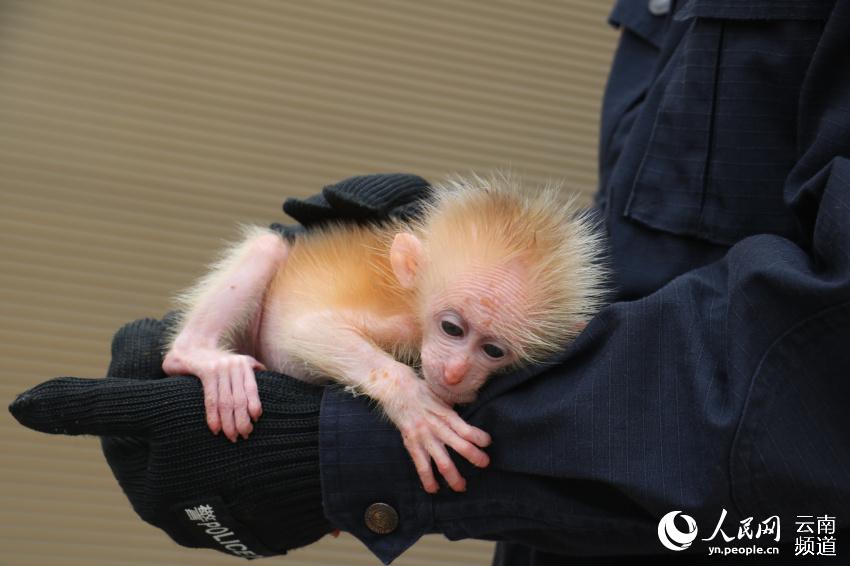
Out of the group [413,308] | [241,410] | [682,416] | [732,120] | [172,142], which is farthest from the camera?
[172,142]

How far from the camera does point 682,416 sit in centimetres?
102

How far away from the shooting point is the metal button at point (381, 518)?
112 cm

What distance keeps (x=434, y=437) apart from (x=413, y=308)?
0.31 m

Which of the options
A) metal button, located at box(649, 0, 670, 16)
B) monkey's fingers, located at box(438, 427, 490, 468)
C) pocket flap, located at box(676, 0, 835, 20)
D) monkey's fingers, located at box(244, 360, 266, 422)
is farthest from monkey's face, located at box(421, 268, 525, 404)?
metal button, located at box(649, 0, 670, 16)

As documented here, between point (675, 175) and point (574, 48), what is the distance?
2598mm

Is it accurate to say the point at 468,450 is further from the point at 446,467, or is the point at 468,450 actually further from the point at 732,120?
the point at 732,120

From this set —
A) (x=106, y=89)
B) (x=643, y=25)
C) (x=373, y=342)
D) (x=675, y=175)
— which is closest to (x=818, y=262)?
(x=675, y=175)

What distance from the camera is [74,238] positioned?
3193mm

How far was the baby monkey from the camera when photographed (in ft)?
3.86

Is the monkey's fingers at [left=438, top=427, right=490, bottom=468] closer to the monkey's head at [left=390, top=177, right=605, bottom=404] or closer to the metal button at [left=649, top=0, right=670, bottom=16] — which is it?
the monkey's head at [left=390, top=177, right=605, bottom=404]

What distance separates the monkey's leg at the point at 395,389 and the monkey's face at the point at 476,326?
1.9 inches

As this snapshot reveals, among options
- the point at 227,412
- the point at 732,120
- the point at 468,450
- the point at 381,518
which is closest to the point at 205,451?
the point at 227,412

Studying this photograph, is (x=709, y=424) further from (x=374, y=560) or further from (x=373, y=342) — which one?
(x=374, y=560)

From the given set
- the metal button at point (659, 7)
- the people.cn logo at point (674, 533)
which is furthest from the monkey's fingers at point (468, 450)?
the metal button at point (659, 7)
